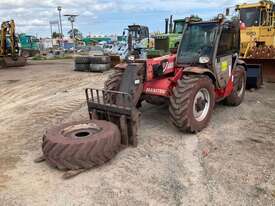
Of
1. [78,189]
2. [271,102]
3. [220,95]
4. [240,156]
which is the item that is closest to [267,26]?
[271,102]

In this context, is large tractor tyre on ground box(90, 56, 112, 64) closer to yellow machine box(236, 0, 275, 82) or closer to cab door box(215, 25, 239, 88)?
yellow machine box(236, 0, 275, 82)

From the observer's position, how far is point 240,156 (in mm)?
4961

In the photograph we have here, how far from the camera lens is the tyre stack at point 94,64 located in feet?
53.2

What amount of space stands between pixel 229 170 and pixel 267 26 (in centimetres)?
967

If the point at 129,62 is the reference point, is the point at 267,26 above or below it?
above

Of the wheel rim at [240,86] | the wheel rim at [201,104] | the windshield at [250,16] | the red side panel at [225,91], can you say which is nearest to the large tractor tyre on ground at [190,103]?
the wheel rim at [201,104]

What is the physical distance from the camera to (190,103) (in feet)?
18.3

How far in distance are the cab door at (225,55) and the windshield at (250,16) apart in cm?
629

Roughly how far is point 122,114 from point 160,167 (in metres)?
1.15

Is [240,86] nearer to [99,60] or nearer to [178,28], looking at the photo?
[178,28]

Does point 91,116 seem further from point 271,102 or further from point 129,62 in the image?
point 271,102

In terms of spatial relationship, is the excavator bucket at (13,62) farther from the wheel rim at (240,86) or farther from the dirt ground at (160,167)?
the wheel rim at (240,86)

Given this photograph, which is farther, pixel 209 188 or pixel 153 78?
pixel 153 78

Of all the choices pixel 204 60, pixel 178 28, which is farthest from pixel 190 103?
pixel 178 28
